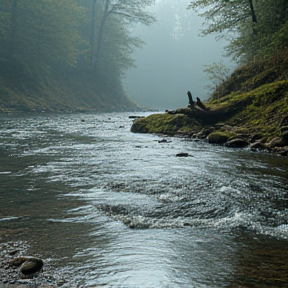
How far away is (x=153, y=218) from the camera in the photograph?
390cm

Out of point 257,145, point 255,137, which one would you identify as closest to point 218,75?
point 255,137

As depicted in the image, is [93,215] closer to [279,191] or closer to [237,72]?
[279,191]

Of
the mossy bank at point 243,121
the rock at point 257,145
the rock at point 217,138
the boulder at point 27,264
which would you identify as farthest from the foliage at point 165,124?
the boulder at point 27,264

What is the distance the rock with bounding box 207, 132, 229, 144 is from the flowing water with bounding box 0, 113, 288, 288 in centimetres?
278

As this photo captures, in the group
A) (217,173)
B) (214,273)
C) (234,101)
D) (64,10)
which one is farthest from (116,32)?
(214,273)

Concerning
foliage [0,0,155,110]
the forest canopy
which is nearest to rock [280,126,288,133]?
the forest canopy

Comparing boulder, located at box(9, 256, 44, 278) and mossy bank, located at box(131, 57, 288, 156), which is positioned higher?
mossy bank, located at box(131, 57, 288, 156)

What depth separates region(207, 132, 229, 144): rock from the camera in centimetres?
1027

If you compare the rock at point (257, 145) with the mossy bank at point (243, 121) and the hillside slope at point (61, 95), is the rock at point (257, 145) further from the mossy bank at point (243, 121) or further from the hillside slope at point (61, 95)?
the hillside slope at point (61, 95)

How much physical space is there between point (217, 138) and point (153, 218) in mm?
6791

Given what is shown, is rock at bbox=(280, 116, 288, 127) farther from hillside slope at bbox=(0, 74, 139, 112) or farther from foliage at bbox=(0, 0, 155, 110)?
foliage at bbox=(0, 0, 155, 110)

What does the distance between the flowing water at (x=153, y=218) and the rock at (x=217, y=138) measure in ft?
9.11

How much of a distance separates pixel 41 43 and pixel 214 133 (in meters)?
24.3

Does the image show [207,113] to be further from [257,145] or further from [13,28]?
[13,28]
